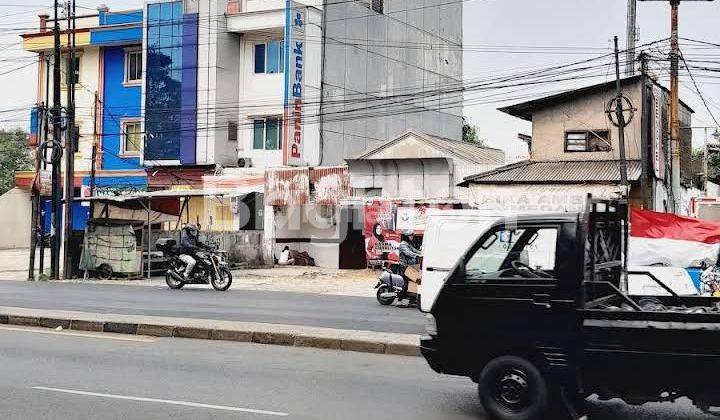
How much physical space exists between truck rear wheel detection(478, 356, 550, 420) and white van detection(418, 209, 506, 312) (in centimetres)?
754

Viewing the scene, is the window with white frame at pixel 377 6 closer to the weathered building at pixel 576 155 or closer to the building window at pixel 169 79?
the building window at pixel 169 79

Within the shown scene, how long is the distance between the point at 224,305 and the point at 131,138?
26.0 m

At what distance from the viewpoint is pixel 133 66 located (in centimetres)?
4188

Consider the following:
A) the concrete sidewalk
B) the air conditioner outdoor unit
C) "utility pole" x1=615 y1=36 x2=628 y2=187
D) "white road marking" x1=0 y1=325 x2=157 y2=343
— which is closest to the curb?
the concrete sidewalk

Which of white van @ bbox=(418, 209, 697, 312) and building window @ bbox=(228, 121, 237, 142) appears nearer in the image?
white van @ bbox=(418, 209, 697, 312)

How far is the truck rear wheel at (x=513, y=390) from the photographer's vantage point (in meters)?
6.82

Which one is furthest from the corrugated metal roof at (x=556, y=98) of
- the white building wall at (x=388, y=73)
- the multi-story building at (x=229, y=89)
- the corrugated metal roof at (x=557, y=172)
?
the white building wall at (x=388, y=73)

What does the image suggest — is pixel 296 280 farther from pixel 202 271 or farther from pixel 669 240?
pixel 669 240

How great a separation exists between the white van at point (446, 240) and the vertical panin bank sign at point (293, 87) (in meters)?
20.3

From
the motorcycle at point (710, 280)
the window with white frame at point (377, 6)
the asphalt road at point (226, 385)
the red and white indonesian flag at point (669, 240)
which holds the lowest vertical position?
the asphalt road at point (226, 385)

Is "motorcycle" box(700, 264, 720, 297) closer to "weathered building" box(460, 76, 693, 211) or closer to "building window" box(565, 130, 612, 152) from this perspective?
"weathered building" box(460, 76, 693, 211)

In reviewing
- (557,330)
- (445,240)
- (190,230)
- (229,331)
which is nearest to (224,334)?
(229,331)

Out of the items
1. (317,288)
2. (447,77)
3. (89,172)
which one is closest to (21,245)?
(89,172)

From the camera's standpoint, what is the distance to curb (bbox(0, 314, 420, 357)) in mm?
10891
